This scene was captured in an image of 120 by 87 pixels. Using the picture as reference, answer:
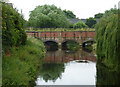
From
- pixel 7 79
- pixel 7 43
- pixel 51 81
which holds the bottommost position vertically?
pixel 51 81

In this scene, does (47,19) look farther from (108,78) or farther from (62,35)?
(108,78)

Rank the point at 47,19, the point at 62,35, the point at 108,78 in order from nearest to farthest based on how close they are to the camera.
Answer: the point at 108,78 < the point at 62,35 < the point at 47,19

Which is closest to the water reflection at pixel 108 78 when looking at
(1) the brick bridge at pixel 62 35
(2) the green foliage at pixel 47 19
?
(1) the brick bridge at pixel 62 35

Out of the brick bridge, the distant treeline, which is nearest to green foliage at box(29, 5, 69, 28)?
the distant treeline

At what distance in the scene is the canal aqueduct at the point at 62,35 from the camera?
48.7m

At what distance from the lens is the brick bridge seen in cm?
4872

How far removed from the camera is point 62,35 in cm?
4878

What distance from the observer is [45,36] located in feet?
160

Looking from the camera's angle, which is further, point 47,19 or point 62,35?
point 47,19

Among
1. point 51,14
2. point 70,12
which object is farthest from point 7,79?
point 70,12

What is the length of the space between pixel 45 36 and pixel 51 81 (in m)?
30.6

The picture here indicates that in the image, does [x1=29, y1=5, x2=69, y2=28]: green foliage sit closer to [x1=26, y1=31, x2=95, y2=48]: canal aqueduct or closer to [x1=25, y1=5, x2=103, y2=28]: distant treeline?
[x1=25, y1=5, x2=103, y2=28]: distant treeline

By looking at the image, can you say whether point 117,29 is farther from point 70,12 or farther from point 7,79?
point 70,12

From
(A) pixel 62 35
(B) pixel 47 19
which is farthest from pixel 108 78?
(B) pixel 47 19
